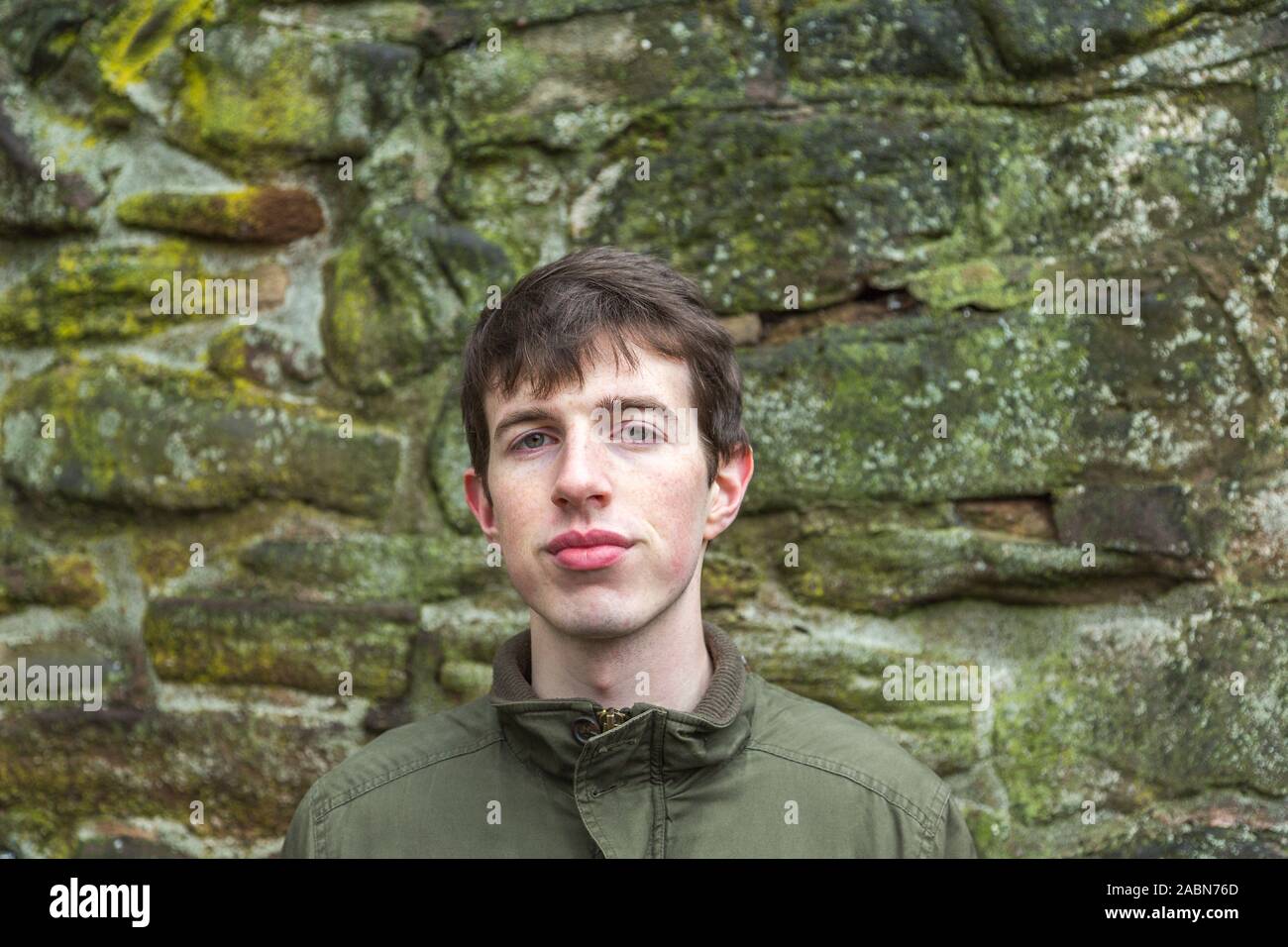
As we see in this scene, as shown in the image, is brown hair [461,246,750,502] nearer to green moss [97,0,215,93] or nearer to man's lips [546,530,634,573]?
man's lips [546,530,634,573]

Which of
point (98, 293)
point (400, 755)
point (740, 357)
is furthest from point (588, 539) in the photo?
point (98, 293)

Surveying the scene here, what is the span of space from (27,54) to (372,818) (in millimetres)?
1826

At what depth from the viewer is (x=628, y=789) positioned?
1.54 metres

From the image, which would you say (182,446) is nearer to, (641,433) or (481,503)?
(481,503)

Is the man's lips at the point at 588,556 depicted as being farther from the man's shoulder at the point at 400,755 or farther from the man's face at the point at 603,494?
the man's shoulder at the point at 400,755

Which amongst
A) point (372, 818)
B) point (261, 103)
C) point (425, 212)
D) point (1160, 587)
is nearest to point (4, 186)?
point (261, 103)

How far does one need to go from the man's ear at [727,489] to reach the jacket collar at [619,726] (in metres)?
0.21

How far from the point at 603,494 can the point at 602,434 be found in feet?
0.31

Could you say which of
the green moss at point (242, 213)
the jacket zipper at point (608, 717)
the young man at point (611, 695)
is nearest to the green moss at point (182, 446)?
the green moss at point (242, 213)

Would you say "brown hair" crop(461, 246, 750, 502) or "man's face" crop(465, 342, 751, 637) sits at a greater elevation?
"brown hair" crop(461, 246, 750, 502)

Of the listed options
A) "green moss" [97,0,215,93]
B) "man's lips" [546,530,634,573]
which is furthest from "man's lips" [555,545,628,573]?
"green moss" [97,0,215,93]

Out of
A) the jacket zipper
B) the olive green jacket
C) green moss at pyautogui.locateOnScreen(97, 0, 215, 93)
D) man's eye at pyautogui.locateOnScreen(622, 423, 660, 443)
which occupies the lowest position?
the olive green jacket

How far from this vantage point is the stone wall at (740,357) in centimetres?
216

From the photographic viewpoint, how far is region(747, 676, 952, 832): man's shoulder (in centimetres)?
162
